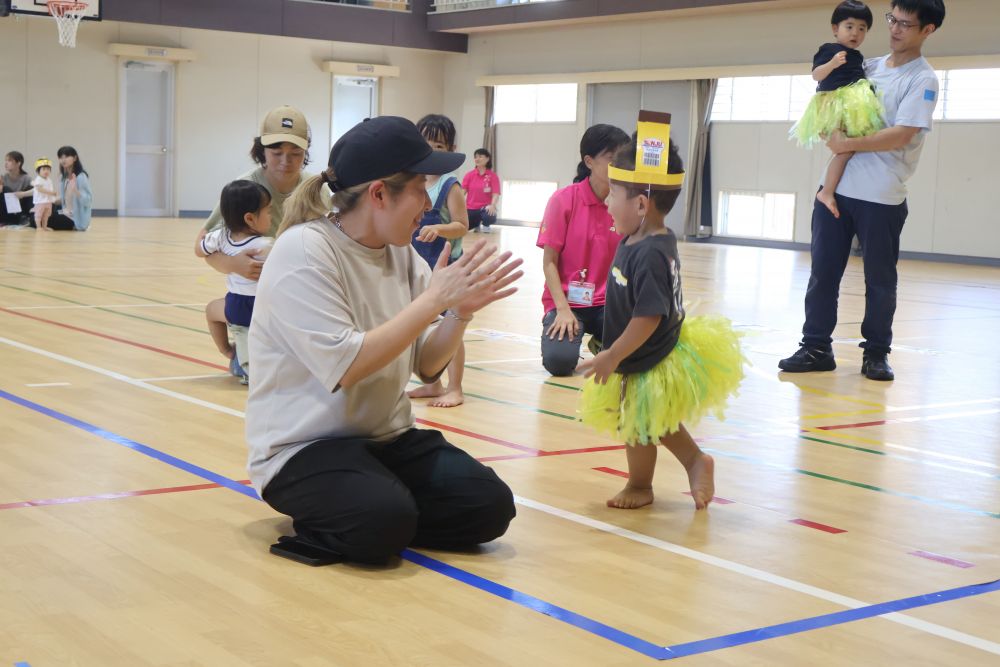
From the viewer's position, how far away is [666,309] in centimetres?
347

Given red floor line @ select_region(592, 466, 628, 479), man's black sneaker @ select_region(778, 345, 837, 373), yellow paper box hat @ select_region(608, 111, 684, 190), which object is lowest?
red floor line @ select_region(592, 466, 628, 479)

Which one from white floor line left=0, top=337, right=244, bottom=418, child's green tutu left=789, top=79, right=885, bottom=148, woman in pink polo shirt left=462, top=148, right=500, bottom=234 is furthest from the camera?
woman in pink polo shirt left=462, top=148, right=500, bottom=234

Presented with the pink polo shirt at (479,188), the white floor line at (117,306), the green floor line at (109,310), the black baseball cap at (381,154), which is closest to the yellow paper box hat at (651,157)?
the black baseball cap at (381,154)

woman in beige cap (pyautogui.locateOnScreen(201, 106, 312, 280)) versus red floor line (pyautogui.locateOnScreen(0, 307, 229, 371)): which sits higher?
woman in beige cap (pyautogui.locateOnScreen(201, 106, 312, 280))

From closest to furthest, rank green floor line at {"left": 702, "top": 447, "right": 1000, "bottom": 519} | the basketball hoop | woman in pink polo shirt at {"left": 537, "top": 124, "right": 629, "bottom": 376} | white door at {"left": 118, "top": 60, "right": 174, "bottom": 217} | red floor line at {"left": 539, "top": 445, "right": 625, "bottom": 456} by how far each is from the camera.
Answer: green floor line at {"left": 702, "top": 447, "right": 1000, "bottom": 519} → red floor line at {"left": 539, "top": 445, "right": 625, "bottom": 456} → woman in pink polo shirt at {"left": 537, "top": 124, "right": 629, "bottom": 376} → the basketball hoop → white door at {"left": 118, "top": 60, "right": 174, "bottom": 217}

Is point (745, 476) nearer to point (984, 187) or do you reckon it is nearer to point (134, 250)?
point (134, 250)

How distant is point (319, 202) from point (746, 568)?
1407mm

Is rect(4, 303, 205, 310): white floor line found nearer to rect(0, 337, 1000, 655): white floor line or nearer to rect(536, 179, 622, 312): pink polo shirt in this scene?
rect(536, 179, 622, 312): pink polo shirt

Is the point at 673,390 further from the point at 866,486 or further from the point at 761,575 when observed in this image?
the point at 866,486

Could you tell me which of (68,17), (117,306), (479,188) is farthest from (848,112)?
(68,17)

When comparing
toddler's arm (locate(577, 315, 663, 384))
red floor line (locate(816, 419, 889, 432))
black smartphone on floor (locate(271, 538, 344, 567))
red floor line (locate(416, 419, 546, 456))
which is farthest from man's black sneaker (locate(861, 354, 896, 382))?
black smartphone on floor (locate(271, 538, 344, 567))

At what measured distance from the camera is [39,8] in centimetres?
1772

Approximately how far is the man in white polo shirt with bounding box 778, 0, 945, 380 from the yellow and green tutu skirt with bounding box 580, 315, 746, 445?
114 inches

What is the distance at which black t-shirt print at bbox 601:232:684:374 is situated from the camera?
3.47 meters
